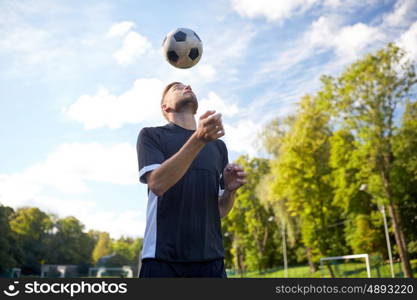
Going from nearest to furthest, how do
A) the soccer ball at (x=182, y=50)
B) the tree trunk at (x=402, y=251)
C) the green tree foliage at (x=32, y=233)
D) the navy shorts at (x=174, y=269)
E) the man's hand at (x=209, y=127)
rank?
the man's hand at (x=209, y=127)
the navy shorts at (x=174, y=269)
the soccer ball at (x=182, y=50)
the tree trunk at (x=402, y=251)
the green tree foliage at (x=32, y=233)

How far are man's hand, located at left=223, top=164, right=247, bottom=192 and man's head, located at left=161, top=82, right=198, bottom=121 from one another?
603 millimetres

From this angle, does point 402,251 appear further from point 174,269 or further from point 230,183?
point 174,269

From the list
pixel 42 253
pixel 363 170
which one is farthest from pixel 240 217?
pixel 42 253

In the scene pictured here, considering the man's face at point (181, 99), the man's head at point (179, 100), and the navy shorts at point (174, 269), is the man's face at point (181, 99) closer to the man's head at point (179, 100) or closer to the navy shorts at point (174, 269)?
the man's head at point (179, 100)

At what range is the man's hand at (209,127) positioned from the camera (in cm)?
257

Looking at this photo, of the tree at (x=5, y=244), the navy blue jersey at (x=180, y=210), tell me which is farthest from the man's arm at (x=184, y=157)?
the tree at (x=5, y=244)

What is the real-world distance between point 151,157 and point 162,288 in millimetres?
958

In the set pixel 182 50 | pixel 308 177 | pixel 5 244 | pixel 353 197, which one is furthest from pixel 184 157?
pixel 5 244

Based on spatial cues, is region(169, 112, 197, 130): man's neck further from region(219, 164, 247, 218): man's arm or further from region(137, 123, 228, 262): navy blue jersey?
region(219, 164, 247, 218): man's arm

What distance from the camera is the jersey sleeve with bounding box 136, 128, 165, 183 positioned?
294cm

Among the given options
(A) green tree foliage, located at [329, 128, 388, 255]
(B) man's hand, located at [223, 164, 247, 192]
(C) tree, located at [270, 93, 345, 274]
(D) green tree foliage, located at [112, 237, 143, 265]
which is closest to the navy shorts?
(B) man's hand, located at [223, 164, 247, 192]

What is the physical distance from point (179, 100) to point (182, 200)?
91cm

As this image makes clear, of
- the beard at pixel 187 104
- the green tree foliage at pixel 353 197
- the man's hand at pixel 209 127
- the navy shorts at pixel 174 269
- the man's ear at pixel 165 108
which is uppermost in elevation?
the green tree foliage at pixel 353 197

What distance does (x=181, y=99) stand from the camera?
3.37 m
